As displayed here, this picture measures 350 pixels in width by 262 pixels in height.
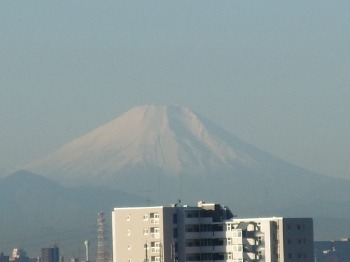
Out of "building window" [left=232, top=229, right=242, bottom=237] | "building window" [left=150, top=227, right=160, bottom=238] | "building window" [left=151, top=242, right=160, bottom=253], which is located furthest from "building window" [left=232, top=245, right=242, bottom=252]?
"building window" [left=151, top=242, right=160, bottom=253]

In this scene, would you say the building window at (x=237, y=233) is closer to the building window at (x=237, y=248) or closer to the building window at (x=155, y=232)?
the building window at (x=237, y=248)

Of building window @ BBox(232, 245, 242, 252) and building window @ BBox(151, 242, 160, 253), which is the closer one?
building window @ BBox(151, 242, 160, 253)

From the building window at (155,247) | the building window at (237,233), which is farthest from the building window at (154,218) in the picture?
the building window at (237,233)

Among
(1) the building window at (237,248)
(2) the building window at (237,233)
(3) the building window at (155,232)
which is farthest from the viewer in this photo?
(2) the building window at (237,233)

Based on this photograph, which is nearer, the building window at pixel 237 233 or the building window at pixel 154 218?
the building window at pixel 154 218

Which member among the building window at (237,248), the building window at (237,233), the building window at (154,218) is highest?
the building window at (154,218)

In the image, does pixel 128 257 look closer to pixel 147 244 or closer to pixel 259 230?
Result: pixel 147 244

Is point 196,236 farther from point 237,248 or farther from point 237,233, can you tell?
point 237,248

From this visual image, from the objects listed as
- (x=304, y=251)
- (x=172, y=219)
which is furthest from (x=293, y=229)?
(x=172, y=219)

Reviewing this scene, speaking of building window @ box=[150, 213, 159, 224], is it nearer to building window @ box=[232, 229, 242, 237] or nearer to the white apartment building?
the white apartment building
